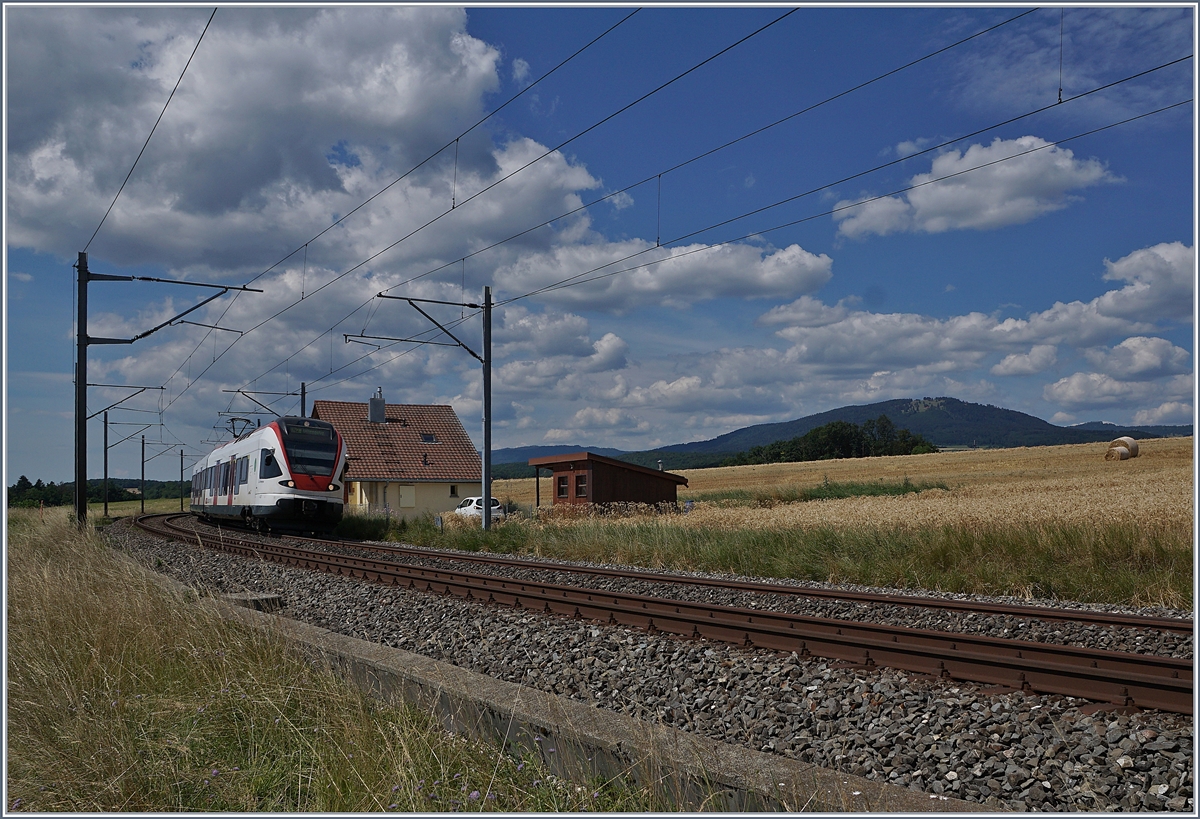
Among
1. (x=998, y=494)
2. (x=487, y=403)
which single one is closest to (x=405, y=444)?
(x=487, y=403)

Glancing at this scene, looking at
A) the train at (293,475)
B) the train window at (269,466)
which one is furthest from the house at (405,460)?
the train window at (269,466)

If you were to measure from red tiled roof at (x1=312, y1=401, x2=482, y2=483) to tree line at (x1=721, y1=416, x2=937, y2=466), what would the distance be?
82355mm

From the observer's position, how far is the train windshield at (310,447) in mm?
25125

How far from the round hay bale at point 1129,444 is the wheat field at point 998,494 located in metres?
1.09

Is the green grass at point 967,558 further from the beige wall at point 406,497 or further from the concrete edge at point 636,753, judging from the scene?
the beige wall at point 406,497

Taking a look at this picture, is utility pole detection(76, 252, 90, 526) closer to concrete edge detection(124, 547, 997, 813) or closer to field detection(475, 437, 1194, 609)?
field detection(475, 437, 1194, 609)

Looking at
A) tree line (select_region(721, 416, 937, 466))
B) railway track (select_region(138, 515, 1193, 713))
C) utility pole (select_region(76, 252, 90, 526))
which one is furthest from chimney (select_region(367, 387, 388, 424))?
tree line (select_region(721, 416, 937, 466))

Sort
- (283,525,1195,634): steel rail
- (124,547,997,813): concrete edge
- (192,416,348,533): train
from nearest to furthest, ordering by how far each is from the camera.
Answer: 1. (124,547,997,813): concrete edge
2. (283,525,1195,634): steel rail
3. (192,416,348,533): train

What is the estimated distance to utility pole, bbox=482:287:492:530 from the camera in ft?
77.0

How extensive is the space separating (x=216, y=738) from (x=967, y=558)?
38.5 feet

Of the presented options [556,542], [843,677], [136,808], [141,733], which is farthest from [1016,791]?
[556,542]

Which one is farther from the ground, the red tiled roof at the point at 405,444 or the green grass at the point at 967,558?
the red tiled roof at the point at 405,444

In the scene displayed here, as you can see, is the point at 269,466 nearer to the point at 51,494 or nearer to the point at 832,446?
the point at 51,494

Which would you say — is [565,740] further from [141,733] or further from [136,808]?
[141,733]
